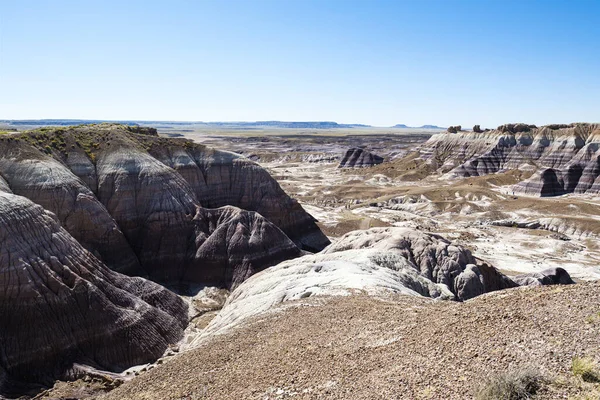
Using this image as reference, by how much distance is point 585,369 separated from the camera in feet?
33.2

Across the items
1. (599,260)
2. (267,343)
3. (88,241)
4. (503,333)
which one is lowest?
(599,260)

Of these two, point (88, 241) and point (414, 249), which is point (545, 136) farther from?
point (88, 241)

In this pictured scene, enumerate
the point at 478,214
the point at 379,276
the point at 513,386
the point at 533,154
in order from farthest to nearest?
the point at 533,154
the point at 478,214
the point at 379,276
the point at 513,386

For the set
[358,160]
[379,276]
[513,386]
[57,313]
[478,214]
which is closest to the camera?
[513,386]

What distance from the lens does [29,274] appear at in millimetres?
28438

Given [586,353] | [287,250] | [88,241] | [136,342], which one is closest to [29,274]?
[136,342]

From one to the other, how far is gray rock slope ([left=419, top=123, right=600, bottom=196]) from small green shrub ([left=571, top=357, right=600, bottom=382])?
102732 mm

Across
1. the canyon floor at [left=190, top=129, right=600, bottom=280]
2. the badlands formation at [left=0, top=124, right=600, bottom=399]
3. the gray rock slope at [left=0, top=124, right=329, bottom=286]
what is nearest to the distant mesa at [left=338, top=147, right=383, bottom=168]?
the canyon floor at [left=190, top=129, right=600, bottom=280]

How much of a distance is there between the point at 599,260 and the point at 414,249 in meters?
40.2

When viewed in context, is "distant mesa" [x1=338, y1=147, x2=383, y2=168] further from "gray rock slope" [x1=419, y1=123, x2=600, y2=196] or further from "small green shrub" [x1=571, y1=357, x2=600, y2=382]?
"small green shrub" [x1=571, y1=357, x2=600, y2=382]

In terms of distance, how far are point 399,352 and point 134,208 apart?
4075cm

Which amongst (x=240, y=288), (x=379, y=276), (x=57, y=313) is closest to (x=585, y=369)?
(x=379, y=276)

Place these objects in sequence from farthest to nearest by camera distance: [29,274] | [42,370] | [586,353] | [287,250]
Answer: [287,250] < [29,274] < [42,370] < [586,353]

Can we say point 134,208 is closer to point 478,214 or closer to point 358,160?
point 478,214
